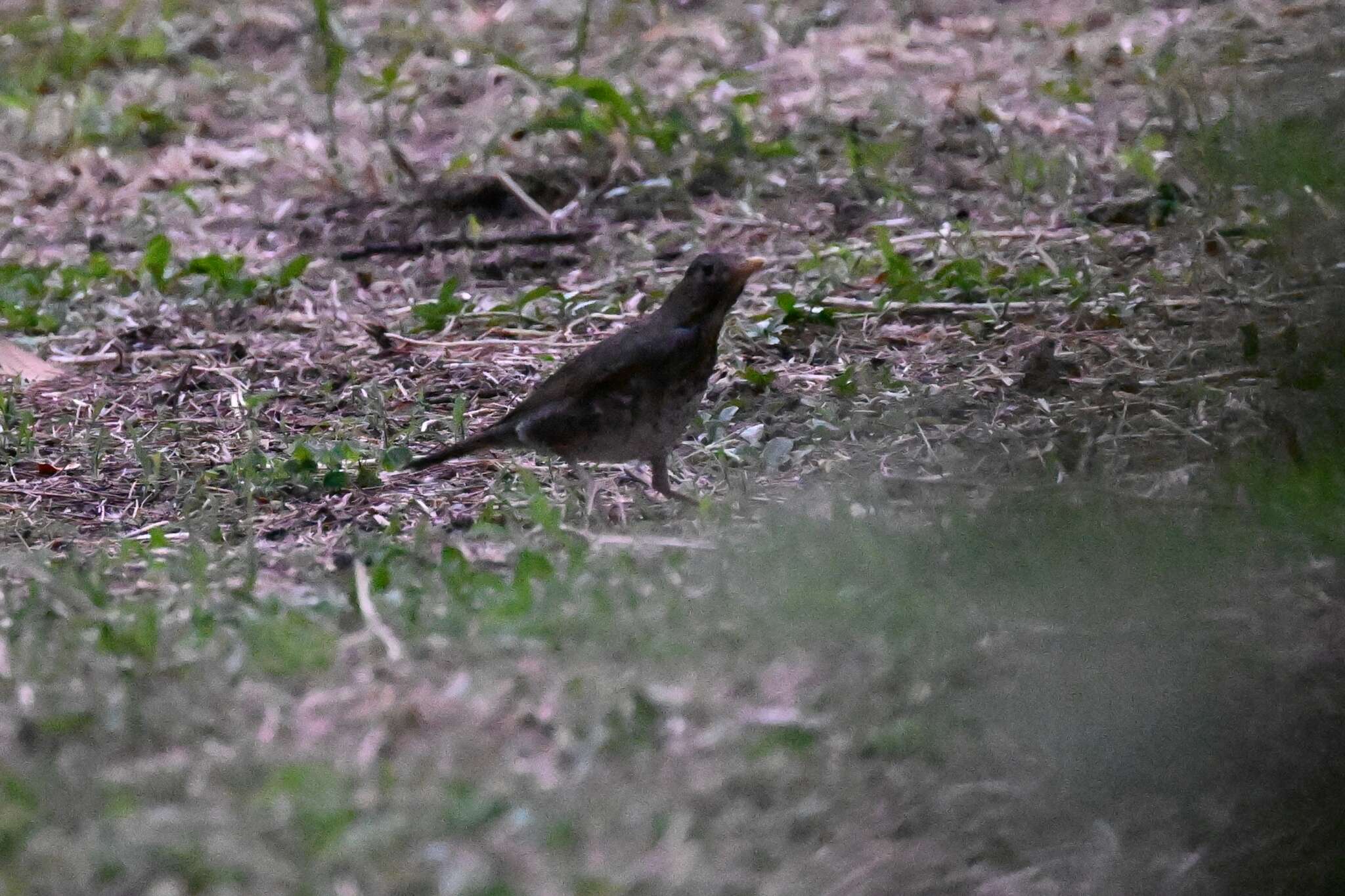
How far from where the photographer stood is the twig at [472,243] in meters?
6.93

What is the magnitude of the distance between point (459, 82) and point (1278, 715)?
22.5 ft

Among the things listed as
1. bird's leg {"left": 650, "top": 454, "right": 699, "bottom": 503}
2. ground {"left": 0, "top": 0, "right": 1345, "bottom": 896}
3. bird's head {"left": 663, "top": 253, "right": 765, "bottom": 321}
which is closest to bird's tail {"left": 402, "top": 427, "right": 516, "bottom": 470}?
ground {"left": 0, "top": 0, "right": 1345, "bottom": 896}

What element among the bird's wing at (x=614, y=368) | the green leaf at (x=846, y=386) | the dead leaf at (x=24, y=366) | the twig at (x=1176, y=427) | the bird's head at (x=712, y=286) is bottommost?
the dead leaf at (x=24, y=366)

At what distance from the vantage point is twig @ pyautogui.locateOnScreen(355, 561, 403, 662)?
298 cm

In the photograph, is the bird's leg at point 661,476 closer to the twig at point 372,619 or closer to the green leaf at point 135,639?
the twig at point 372,619

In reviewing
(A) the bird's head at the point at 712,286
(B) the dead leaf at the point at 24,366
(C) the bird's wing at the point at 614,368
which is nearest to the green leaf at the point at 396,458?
(C) the bird's wing at the point at 614,368

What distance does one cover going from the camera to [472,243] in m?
6.96

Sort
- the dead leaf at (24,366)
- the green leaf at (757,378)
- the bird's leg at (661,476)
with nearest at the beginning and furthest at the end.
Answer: the bird's leg at (661,476) → the green leaf at (757,378) → the dead leaf at (24,366)

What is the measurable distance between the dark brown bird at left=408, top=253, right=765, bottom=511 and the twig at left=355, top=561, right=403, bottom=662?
1.02 meters

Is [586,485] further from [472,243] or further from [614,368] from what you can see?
[472,243]

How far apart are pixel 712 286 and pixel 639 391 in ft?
1.20

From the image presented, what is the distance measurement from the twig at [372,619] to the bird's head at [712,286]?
1.36 metres

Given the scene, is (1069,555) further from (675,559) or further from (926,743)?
(675,559)

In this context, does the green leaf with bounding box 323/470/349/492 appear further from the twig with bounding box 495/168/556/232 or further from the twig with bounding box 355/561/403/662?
the twig with bounding box 495/168/556/232
